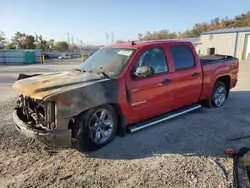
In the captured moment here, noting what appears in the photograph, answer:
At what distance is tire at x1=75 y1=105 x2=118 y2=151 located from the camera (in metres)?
3.51

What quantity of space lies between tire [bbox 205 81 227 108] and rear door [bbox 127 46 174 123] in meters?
1.79

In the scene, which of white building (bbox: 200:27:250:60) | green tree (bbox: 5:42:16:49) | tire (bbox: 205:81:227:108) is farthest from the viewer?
green tree (bbox: 5:42:16:49)

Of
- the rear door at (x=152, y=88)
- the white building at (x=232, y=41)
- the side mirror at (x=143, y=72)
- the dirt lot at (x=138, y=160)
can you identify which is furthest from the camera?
the white building at (x=232, y=41)

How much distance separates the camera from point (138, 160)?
3.51 meters

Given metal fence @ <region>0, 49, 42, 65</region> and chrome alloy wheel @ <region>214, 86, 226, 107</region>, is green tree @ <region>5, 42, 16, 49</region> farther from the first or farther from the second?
chrome alloy wheel @ <region>214, 86, 226, 107</region>

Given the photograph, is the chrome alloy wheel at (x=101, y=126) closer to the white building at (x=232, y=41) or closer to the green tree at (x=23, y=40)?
the white building at (x=232, y=41)

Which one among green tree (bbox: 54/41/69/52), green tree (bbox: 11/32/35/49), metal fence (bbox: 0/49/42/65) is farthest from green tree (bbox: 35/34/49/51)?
metal fence (bbox: 0/49/42/65)

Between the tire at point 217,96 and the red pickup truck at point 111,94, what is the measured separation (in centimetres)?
58

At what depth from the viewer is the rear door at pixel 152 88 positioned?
13.4 feet

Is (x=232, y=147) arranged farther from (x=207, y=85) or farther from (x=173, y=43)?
(x=173, y=43)

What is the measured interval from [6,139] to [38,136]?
1.47 metres

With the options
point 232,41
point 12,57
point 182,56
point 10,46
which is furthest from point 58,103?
point 10,46

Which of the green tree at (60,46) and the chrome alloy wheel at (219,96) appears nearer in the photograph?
the chrome alloy wheel at (219,96)

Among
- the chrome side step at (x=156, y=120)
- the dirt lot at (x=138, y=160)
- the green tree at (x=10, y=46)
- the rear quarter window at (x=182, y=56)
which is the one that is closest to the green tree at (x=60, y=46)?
the green tree at (x=10, y=46)
